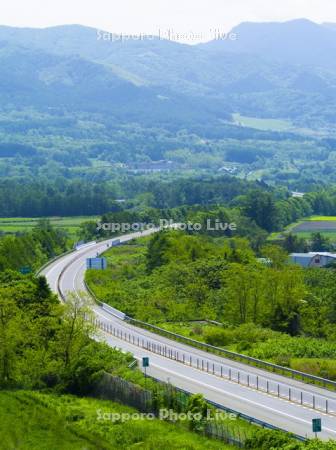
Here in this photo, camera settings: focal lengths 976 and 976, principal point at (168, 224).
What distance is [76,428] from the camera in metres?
43.9

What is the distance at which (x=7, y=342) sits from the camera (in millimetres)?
53281

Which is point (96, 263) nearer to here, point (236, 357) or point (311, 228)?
point (236, 357)

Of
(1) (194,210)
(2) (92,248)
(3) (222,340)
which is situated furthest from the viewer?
(1) (194,210)

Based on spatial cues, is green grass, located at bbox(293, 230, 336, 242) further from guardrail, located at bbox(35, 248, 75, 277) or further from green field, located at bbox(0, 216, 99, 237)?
guardrail, located at bbox(35, 248, 75, 277)

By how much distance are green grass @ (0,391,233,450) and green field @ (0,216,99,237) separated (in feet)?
334

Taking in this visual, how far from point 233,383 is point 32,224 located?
129 meters

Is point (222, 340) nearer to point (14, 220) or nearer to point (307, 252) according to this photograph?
point (307, 252)

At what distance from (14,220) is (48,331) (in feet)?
→ 438

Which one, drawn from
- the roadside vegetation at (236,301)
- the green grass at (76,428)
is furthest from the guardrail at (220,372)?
the roadside vegetation at (236,301)

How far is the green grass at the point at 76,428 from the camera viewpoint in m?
40.0

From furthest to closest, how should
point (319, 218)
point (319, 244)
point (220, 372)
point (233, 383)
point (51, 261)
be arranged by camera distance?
1. point (319, 218)
2. point (319, 244)
3. point (51, 261)
4. point (220, 372)
5. point (233, 383)

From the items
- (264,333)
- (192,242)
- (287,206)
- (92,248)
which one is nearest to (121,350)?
(264,333)

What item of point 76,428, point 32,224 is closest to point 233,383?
point 76,428

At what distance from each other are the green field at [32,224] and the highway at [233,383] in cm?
8973
